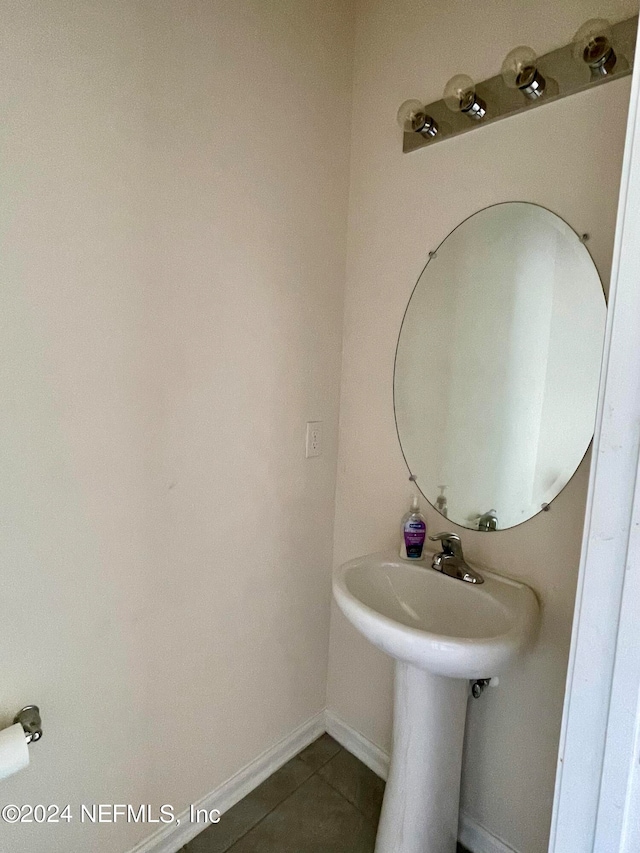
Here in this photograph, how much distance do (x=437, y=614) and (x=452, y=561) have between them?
0.15 m

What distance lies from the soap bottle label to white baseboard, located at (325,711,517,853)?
2.46 ft

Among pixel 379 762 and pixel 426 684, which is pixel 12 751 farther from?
pixel 379 762

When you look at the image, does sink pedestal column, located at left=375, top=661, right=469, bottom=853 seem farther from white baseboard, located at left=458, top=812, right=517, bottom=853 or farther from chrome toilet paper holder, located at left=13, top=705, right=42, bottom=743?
chrome toilet paper holder, located at left=13, top=705, right=42, bottom=743

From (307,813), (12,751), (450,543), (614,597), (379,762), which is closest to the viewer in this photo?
(614,597)

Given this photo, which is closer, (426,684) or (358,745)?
(426,684)

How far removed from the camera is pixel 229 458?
1.29 metres

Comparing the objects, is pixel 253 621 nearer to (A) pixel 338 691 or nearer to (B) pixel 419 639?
(A) pixel 338 691

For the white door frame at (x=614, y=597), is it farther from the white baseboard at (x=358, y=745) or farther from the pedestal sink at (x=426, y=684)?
the white baseboard at (x=358, y=745)

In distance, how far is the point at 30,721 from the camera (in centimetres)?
95

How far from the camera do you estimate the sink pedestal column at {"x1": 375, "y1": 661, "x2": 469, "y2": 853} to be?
45.0 inches

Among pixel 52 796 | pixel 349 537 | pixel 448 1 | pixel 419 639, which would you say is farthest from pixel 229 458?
pixel 448 1

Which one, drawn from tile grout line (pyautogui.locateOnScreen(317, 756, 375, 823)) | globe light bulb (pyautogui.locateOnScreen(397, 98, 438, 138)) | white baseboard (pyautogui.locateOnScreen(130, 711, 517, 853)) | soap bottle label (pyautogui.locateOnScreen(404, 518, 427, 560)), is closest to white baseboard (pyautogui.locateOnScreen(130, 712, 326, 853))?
white baseboard (pyautogui.locateOnScreen(130, 711, 517, 853))

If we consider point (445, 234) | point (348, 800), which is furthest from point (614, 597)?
point (348, 800)

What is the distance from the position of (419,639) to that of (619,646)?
460 mm
